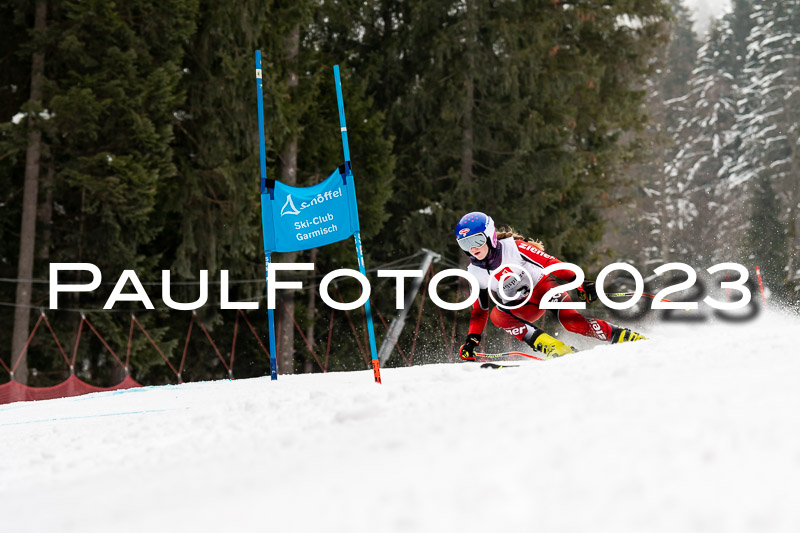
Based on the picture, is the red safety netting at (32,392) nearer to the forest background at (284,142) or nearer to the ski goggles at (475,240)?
the forest background at (284,142)

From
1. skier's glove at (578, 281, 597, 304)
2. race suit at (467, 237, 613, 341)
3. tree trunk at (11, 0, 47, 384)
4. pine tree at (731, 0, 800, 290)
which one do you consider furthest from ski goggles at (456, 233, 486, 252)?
pine tree at (731, 0, 800, 290)

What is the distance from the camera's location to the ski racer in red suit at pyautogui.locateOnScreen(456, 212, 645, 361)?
23.0 feet

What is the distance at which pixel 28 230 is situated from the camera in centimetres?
1368

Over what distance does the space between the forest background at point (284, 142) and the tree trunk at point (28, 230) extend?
0.03 metres

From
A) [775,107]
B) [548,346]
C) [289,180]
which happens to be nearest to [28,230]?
[289,180]

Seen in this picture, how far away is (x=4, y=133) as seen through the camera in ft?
43.8

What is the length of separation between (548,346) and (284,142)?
36.8 ft

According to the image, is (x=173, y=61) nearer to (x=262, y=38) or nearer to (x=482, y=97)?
(x=262, y=38)

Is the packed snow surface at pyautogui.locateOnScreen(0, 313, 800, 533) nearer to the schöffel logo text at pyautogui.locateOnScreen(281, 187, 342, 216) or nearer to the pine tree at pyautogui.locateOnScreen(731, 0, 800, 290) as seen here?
the schöffel logo text at pyautogui.locateOnScreen(281, 187, 342, 216)

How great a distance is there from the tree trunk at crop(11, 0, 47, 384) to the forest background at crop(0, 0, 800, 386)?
33mm

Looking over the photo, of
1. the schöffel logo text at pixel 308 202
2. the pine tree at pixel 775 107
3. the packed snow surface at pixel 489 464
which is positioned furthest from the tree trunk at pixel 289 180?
the pine tree at pixel 775 107

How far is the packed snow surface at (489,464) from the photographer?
230 centimetres

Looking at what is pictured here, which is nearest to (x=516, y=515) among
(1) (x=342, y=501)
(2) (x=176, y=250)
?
(1) (x=342, y=501)

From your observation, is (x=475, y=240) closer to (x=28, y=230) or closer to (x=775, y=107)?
(x=28, y=230)
